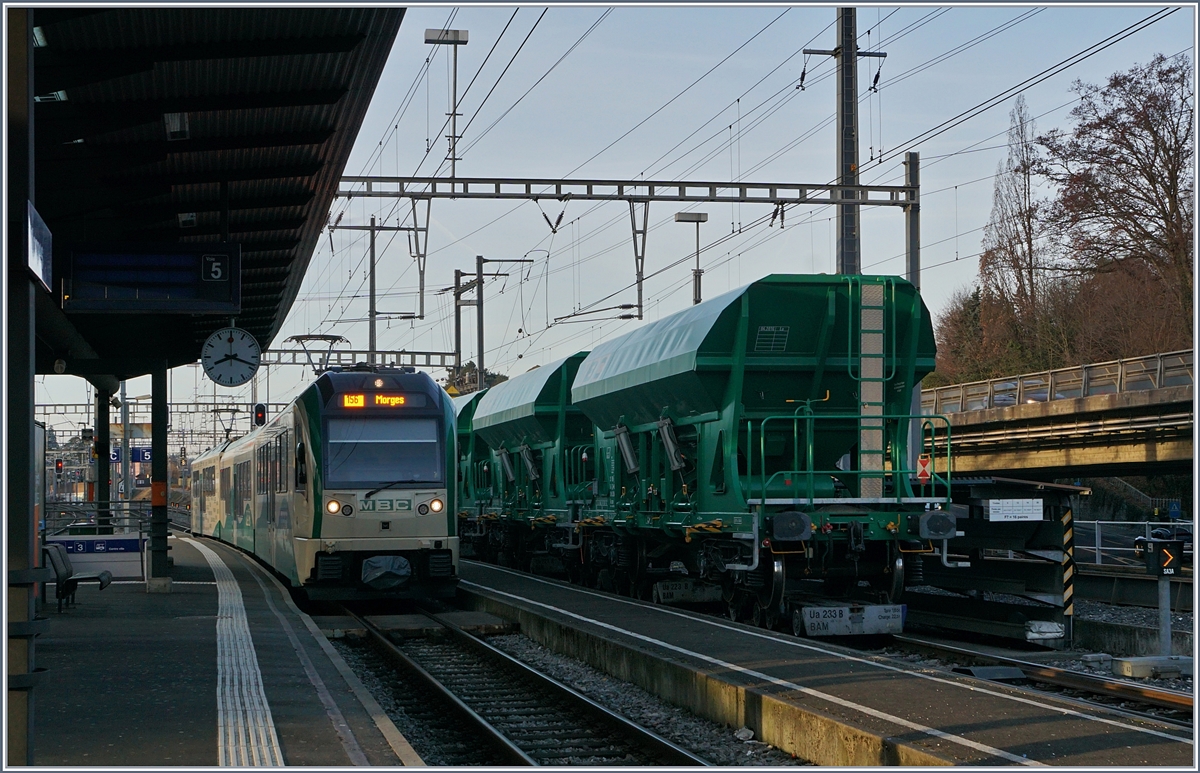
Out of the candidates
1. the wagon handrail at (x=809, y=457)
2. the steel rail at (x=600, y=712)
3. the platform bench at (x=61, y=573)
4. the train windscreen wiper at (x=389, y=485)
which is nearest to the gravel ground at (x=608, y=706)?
the steel rail at (x=600, y=712)

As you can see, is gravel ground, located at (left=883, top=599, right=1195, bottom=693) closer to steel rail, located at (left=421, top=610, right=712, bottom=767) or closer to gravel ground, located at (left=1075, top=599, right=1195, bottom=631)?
gravel ground, located at (left=1075, top=599, right=1195, bottom=631)

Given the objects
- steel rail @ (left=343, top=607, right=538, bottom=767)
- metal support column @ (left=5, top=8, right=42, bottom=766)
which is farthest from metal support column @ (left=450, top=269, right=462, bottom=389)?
metal support column @ (left=5, top=8, right=42, bottom=766)

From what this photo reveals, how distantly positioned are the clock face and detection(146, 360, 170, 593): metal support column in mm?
2915

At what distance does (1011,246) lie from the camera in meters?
59.4

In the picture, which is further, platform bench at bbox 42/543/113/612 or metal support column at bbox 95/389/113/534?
metal support column at bbox 95/389/113/534

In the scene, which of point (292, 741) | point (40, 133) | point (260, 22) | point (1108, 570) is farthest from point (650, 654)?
point (1108, 570)

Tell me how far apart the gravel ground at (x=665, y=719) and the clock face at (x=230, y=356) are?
17.6ft

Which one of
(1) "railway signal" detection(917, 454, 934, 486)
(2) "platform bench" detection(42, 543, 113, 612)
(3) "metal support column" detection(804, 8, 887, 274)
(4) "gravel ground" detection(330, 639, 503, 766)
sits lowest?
(4) "gravel ground" detection(330, 639, 503, 766)

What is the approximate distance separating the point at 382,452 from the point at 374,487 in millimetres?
521

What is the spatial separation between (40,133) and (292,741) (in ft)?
21.1

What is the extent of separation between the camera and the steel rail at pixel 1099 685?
32.5 ft

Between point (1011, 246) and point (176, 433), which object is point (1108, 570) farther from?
point (176, 433)

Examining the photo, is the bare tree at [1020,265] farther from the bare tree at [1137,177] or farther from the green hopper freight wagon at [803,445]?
the green hopper freight wagon at [803,445]

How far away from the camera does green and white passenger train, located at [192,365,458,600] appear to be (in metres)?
16.8
